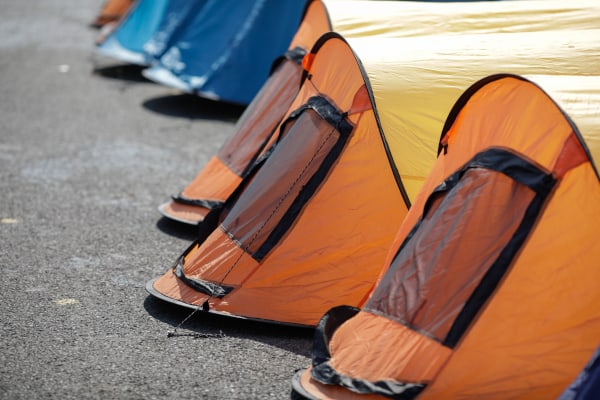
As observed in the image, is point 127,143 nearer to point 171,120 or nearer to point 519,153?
point 171,120

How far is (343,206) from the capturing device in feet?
16.9

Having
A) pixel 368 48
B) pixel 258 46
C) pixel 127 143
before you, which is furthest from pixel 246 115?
pixel 258 46

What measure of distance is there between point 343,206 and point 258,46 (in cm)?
554

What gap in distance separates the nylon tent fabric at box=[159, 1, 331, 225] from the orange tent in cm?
893

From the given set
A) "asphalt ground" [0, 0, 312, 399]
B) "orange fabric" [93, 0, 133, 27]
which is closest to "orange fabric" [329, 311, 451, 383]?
"asphalt ground" [0, 0, 312, 399]

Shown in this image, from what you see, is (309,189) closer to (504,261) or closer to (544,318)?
(504,261)

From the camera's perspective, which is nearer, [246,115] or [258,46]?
[246,115]

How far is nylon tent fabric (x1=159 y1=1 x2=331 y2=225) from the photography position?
6.73 metres

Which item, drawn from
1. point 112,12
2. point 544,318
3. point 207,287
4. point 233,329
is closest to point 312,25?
point 207,287

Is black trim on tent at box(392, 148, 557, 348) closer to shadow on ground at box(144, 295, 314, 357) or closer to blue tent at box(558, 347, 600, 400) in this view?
blue tent at box(558, 347, 600, 400)

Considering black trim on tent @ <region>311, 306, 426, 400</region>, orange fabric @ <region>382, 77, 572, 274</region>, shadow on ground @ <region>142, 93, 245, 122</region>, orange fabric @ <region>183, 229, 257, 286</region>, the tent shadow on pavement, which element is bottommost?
the tent shadow on pavement

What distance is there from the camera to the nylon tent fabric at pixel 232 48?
403 inches

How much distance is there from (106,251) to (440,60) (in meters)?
2.73

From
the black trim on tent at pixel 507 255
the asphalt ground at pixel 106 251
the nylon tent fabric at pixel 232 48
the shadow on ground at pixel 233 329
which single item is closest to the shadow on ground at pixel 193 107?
the asphalt ground at pixel 106 251
